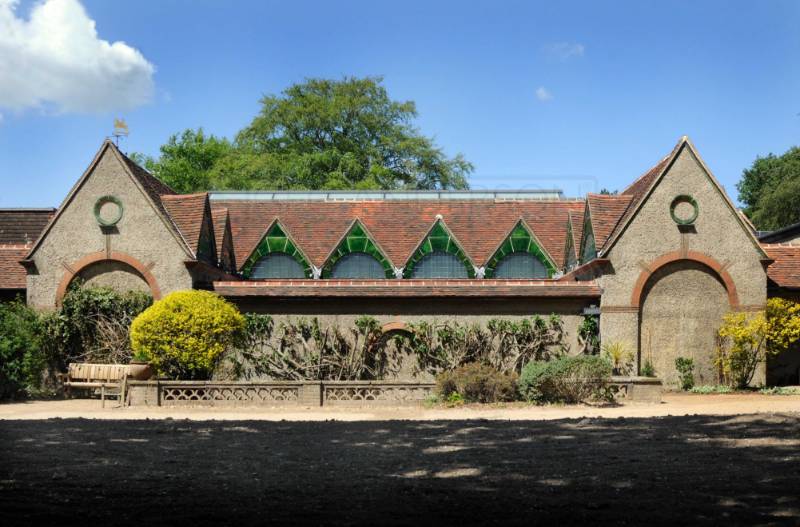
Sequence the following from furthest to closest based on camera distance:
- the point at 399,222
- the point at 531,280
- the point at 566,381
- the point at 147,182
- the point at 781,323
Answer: the point at 399,222
the point at 147,182
the point at 531,280
the point at 781,323
the point at 566,381

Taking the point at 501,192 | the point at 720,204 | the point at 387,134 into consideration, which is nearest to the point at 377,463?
the point at 720,204

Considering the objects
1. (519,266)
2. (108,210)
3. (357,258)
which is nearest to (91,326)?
(108,210)

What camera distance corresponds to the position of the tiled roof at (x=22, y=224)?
1447 inches

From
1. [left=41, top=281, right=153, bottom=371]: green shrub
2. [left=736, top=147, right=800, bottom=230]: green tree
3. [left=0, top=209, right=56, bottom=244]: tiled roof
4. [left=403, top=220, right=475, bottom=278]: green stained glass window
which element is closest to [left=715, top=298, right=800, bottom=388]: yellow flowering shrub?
[left=403, top=220, right=475, bottom=278]: green stained glass window

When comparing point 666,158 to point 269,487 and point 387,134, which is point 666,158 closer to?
point 269,487

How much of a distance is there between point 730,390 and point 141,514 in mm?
21656

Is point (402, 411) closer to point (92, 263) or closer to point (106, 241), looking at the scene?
point (106, 241)

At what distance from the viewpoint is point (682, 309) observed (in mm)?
27375

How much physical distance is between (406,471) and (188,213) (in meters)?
19.4

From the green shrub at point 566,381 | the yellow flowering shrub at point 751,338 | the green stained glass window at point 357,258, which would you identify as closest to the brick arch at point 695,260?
the yellow flowering shrub at point 751,338

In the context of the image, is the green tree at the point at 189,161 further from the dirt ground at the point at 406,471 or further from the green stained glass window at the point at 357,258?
the dirt ground at the point at 406,471

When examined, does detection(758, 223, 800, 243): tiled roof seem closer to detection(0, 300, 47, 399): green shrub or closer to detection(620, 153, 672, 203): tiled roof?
detection(620, 153, 672, 203): tiled roof

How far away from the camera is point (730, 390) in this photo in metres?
26.2

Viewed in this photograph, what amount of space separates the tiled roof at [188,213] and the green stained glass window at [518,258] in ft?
41.3
